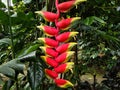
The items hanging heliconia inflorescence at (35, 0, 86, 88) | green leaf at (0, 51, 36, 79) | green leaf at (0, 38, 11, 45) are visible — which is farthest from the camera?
green leaf at (0, 38, 11, 45)

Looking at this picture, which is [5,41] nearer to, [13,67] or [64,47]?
[13,67]

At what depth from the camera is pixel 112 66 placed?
2.06m

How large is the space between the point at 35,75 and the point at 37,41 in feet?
0.50

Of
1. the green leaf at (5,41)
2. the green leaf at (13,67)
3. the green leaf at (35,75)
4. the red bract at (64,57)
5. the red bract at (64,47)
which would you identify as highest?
the red bract at (64,47)

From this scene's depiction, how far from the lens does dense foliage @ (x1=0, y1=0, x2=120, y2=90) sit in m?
0.95

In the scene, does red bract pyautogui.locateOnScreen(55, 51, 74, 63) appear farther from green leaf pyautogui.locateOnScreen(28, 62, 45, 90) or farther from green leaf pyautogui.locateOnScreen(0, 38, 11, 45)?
green leaf pyautogui.locateOnScreen(0, 38, 11, 45)

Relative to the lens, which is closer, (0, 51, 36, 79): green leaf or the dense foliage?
(0, 51, 36, 79): green leaf

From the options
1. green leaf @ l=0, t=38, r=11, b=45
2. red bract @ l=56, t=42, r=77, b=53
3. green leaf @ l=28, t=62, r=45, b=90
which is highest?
red bract @ l=56, t=42, r=77, b=53

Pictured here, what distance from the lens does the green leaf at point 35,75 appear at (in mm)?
943

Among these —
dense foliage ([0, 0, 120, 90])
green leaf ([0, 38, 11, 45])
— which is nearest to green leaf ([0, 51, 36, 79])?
dense foliage ([0, 0, 120, 90])

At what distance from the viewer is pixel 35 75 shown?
0.97 m

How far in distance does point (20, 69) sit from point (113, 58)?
4.58 feet

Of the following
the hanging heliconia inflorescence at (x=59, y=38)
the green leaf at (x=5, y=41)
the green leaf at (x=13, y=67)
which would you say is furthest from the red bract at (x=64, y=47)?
the green leaf at (x=5, y=41)

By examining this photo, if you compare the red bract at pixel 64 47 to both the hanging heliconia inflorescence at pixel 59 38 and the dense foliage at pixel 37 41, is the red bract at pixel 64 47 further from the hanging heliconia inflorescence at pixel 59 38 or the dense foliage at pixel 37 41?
Answer: the dense foliage at pixel 37 41
